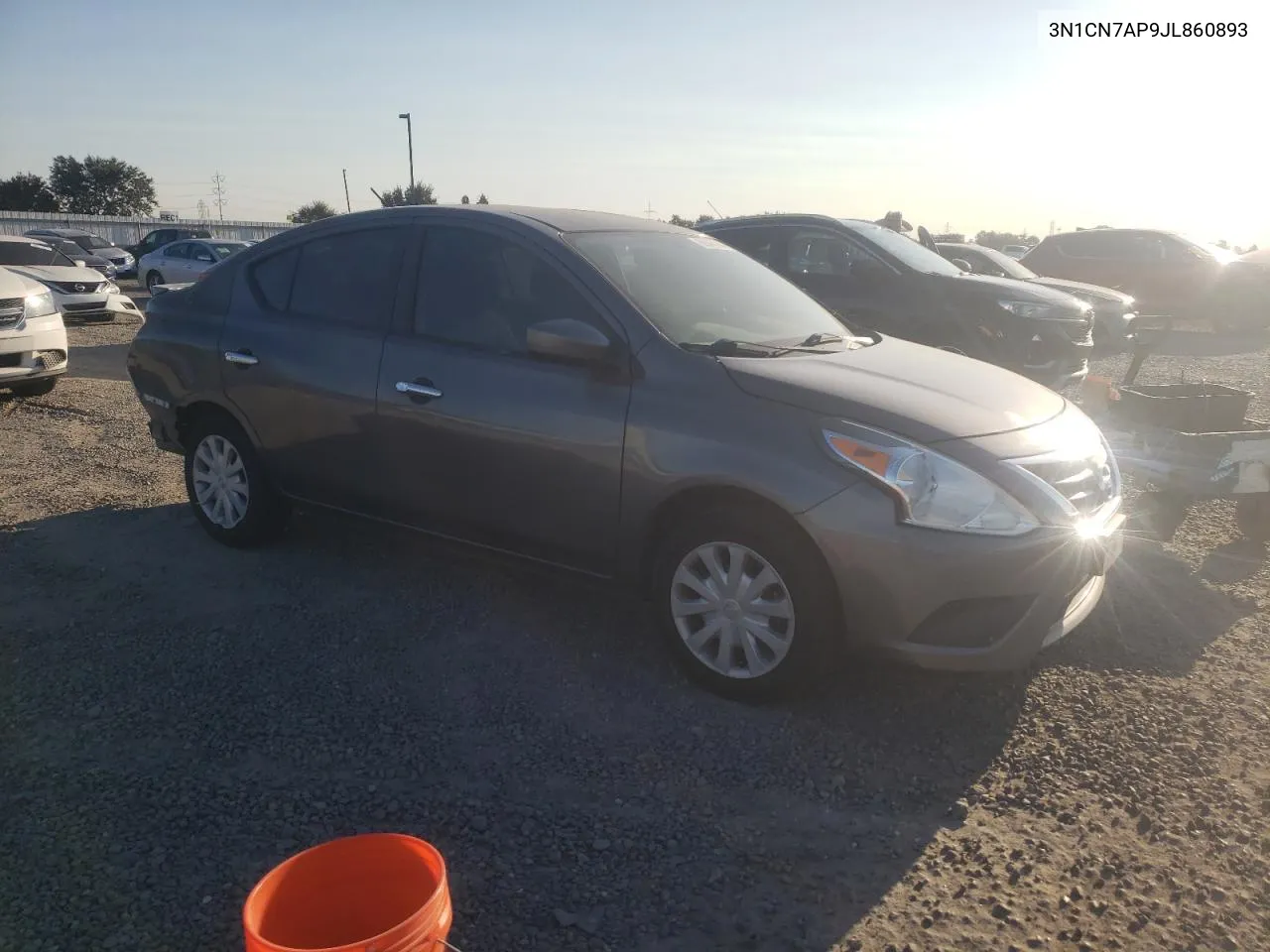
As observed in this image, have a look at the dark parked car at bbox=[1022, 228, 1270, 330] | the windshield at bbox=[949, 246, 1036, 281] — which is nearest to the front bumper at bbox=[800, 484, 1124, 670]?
the windshield at bbox=[949, 246, 1036, 281]

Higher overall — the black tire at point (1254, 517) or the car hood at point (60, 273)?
the car hood at point (60, 273)

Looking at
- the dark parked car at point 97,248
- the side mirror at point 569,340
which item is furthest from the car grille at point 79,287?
the side mirror at point 569,340

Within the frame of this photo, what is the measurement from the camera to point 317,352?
4668 mm

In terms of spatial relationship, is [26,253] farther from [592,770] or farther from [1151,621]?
[1151,621]

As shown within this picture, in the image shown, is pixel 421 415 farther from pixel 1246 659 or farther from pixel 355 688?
pixel 1246 659

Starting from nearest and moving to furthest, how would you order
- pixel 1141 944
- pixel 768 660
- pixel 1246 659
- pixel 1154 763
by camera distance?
pixel 1141 944 < pixel 1154 763 < pixel 768 660 < pixel 1246 659

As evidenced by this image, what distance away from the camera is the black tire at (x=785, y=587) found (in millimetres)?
3375

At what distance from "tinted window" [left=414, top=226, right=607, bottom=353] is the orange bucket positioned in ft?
7.26

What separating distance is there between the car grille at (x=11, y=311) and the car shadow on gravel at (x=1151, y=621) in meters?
8.60

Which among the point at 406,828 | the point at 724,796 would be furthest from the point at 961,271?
the point at 406,828

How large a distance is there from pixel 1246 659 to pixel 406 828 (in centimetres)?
341

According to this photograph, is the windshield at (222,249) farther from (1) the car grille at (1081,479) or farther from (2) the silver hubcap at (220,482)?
(1) the car grille at (1081,479)

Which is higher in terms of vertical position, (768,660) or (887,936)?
Answer: (768,660)

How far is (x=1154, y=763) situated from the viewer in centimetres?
331
